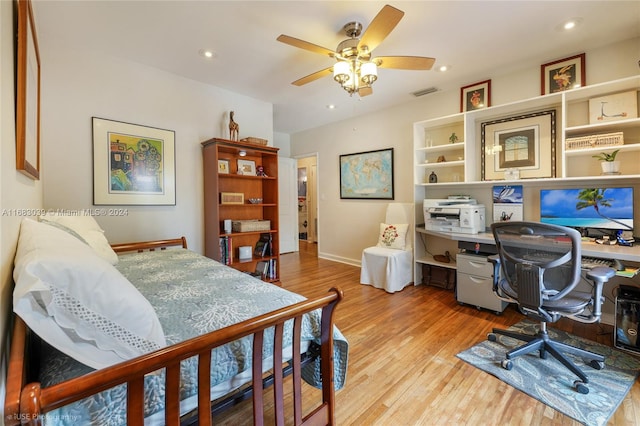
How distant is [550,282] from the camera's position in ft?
6.28

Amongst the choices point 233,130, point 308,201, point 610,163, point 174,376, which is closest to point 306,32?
point 233,130

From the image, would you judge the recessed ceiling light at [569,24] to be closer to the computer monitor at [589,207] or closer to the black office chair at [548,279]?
the computer monitor at [589,207]

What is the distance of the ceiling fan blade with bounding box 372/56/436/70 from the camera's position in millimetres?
2125

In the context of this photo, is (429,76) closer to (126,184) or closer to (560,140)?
(560,140)

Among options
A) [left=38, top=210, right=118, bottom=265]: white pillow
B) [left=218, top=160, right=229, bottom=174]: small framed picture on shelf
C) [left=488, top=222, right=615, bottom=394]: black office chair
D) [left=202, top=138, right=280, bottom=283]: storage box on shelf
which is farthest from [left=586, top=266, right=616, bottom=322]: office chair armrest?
[left=218, top=160, right=229, bottom=174]: small framed picture on shelf

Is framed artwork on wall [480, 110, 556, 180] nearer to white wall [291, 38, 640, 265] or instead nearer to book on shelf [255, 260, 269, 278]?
white wall [291, 38, 640, 265]

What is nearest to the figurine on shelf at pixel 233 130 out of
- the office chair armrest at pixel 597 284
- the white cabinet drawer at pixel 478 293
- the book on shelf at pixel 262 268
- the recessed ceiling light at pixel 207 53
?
the recessed ceiling light at pixel 207 53

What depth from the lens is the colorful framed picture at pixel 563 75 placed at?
2.64 meters

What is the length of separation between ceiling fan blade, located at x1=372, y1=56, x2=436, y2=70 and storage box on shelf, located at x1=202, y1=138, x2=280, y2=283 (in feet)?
5.89

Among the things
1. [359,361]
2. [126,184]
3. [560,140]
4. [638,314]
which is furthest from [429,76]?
[126,184]

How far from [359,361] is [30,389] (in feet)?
6.13

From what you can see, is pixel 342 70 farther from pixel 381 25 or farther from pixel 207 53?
pixel 207 53

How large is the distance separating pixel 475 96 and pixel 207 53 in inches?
117

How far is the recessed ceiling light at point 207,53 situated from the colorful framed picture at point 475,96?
284 cm
